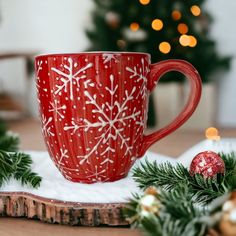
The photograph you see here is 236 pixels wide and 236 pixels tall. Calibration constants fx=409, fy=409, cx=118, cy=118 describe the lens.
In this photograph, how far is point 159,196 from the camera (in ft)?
0.95

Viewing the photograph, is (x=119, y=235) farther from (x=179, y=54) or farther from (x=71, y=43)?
(x=71, y=43)

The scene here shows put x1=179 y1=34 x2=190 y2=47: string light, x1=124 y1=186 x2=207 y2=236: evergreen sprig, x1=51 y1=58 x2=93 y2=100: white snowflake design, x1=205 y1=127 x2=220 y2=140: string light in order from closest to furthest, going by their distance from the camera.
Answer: x1=124 y1=186 x2=207 y2=236: evergreen sprig, x1=51 y1=58 x2=93 y2=100: white snowflake design, x1=205 y1=127 x2=220 y2=140: string light, x1=179 y1=34 x2=190 y2=47: string light

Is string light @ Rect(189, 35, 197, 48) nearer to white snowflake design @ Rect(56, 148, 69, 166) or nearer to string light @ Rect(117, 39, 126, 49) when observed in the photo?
string light @ Rect(117, 39, 126, 49)

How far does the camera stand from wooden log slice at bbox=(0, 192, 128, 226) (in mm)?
341

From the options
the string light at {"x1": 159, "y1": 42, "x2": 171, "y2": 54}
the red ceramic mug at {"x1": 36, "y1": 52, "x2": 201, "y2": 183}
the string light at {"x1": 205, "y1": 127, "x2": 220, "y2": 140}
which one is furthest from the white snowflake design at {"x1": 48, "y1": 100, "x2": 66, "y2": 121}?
the string light at {"x1": 159, "y1": 42, "x2": 171, "y2": 54}

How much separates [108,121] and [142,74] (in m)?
0.06

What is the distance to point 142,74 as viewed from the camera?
392 mm

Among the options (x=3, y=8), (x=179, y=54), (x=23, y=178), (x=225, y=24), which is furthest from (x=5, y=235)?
(x=3, y=8)

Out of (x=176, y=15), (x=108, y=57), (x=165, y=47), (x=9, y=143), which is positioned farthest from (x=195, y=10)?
(x=108, y=57)

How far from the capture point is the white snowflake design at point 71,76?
0.37 meters

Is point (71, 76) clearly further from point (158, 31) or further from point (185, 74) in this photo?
point (158, 31)

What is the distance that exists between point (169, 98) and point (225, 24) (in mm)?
521

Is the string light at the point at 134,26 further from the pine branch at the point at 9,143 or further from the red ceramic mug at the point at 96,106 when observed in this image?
the red ceramic mug at the point at 96,106

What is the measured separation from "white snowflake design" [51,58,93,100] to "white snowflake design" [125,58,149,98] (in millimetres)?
41
